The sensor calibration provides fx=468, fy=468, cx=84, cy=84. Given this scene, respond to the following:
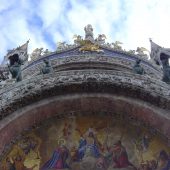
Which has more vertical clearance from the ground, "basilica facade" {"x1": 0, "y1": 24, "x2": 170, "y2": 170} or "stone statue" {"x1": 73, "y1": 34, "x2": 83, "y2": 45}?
"stone statue" {"x1": 73, "y1": 34, "x2": 83, "y2": 45}

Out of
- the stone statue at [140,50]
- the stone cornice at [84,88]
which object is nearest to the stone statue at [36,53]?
the stone statue at [140,50]

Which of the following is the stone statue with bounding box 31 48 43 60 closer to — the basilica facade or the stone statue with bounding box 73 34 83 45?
the stone statue with bounding box 73 34 83 45

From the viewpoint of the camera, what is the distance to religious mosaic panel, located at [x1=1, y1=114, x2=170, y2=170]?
10.5 metres

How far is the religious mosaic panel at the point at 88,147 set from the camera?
413 inches

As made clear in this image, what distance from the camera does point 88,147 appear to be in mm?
10906

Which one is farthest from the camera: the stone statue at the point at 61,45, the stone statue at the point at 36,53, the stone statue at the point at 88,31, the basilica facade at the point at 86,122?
the stone statue at the point at 88,31

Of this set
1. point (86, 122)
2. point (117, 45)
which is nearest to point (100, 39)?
point (117, 45)

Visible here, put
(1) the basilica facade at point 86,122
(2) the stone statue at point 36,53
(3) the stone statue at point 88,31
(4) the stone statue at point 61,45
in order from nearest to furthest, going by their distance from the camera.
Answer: (1) the basilica facade at point 86,122, (2) the stone statue at point 36,53, (4) the stone statue at point 61,45, (3) the stone statue at point 88,31

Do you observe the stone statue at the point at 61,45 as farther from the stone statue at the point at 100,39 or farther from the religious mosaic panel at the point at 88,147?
the religious mosaic panel at the point at 88,147

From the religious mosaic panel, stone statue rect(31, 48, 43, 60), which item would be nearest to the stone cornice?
the religious mosaic panel

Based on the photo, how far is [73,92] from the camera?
10891 millimetres

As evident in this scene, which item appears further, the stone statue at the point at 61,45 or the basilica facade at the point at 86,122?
the stone statue at the point at 61,45

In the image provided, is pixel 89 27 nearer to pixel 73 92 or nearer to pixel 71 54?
pixel 71 54

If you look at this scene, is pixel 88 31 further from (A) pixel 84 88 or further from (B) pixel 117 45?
(A) pixel 84 88
